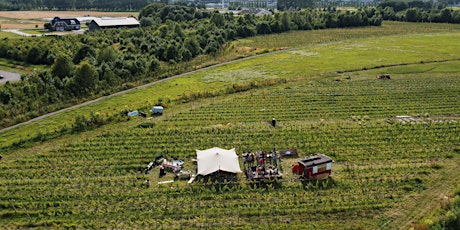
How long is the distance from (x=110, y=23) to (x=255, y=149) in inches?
4112

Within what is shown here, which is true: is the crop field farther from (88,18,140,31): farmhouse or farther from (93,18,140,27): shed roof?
(93,18,140,27): shed roof

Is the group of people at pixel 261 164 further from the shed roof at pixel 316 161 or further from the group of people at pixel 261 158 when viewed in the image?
the shed roof at pixel 316 161

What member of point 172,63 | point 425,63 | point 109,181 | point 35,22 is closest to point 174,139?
point 109,181

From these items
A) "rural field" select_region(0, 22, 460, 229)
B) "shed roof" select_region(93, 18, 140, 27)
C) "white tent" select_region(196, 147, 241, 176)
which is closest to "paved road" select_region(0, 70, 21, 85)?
"rural field" select_region(0, 22, 460, 229)

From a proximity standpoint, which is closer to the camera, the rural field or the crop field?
the crop field

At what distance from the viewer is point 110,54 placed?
6912 cm

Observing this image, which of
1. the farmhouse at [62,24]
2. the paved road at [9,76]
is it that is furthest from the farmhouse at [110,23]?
the paved road at [9,76]

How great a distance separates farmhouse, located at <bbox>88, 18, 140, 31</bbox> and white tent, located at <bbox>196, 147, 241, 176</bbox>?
331 ft

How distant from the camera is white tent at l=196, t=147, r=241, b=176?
32.0 metres

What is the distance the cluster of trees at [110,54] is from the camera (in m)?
51.1

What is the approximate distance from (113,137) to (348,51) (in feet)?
220

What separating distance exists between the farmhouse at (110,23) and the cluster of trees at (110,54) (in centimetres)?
463

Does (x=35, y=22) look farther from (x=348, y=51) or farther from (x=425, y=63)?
(x=425, y=63)

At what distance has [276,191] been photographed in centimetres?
2980
